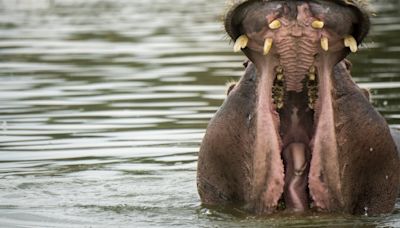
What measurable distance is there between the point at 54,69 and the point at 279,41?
414 inches

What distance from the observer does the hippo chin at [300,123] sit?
19.4 feet

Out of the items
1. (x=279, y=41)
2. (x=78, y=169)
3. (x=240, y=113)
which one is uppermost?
(x=279, y=41)

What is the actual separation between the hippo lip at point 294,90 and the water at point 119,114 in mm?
195

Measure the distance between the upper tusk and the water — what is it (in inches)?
27.7

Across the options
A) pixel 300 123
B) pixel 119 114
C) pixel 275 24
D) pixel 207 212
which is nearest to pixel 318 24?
pixel 275 24

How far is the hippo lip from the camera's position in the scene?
19.4ft

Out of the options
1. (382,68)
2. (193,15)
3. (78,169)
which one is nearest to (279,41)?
(78,169)

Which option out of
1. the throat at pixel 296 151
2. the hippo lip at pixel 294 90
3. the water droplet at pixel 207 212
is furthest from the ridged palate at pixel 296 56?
the water droplet at pixel 207 212

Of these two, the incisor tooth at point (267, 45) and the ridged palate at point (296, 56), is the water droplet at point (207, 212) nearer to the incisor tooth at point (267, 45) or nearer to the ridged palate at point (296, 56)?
the ridged palate at point (296, 56)

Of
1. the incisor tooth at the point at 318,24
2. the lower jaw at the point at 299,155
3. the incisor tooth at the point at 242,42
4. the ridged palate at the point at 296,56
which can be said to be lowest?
the lower jaw at the point at 299,155

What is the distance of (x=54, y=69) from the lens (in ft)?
53.2

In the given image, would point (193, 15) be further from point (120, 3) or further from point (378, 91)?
point (378, 91)

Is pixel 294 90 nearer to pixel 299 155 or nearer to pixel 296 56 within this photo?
pixel 296 56

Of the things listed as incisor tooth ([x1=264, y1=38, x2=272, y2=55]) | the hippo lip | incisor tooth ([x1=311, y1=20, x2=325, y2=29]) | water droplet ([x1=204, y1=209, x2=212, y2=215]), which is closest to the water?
water droplet ([x1=204, y1=209, x2=212, y2=215])
